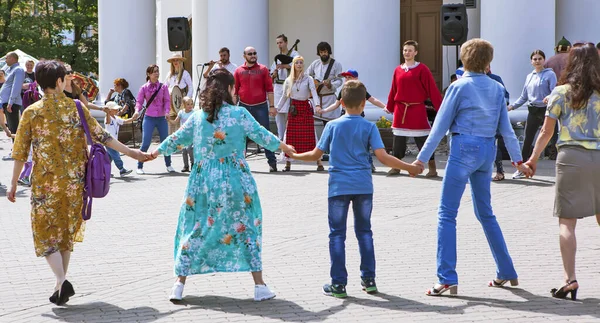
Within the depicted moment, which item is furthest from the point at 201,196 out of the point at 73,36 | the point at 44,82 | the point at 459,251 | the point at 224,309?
the point at 73,36

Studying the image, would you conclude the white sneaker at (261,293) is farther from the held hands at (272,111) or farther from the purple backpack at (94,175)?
the held hands at (272,111)

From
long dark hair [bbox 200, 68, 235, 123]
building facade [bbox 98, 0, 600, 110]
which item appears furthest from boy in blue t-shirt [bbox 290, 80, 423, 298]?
building facade [bbox 98, 0, 600, 110]

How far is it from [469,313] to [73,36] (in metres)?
40.2

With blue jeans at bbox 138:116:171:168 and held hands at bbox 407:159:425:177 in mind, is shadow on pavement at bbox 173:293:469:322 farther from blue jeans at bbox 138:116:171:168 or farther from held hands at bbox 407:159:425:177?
blue jeans at bbox 138:116:171:168

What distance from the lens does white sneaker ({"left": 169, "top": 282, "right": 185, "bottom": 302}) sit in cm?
695

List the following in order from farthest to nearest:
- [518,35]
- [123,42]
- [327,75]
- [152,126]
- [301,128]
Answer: [123,42] → [518,35] → [327,75] → [152,126] → [301,128]

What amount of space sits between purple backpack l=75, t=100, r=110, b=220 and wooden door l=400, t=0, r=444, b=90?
58.9ft

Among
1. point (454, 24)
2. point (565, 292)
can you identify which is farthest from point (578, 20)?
point (565, 292)

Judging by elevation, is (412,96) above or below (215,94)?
below

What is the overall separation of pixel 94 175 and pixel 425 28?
18.6 m

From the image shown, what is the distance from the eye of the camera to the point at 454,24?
18172 mm

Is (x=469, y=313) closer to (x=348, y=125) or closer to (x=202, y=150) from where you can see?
(x=348, y=125)

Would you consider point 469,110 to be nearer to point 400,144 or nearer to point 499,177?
point 499,177

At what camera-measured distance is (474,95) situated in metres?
7.04
